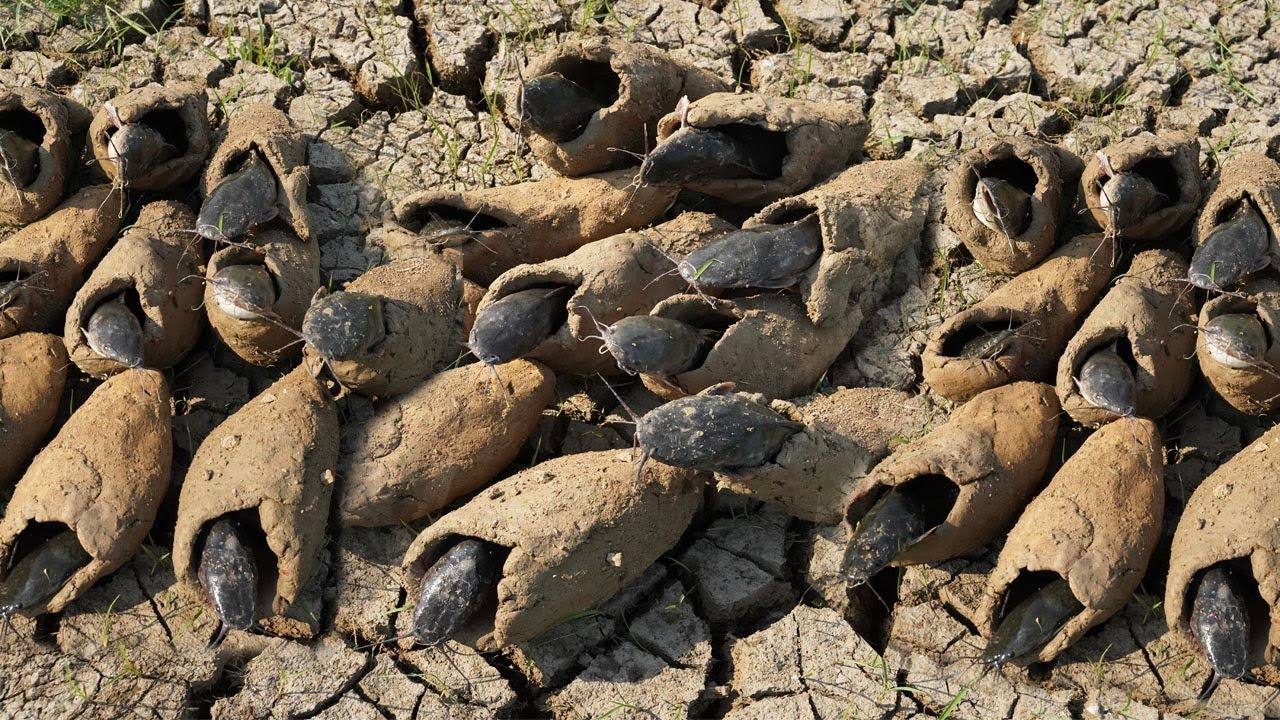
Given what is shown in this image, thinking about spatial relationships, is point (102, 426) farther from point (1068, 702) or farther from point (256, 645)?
point (1068, 702)

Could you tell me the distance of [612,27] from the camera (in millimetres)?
5293

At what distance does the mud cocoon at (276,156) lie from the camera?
4.49 meters

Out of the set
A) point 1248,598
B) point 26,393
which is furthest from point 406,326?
point 1248,598

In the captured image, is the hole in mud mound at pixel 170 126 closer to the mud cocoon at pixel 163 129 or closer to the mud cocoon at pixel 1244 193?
the mud cocoon at pixel 163 129

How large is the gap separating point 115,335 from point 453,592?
1475mm

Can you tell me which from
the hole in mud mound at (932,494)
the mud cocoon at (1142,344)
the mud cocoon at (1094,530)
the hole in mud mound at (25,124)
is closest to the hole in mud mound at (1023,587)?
the mud cocoon at (1094,530)

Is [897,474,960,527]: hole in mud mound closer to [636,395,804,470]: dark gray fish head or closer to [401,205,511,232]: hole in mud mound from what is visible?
[636,395,804,470]: dark gray fish head

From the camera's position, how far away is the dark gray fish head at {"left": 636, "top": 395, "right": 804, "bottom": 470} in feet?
12.0

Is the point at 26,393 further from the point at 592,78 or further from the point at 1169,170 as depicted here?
the point at 1169,170

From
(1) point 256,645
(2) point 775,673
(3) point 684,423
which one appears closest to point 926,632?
(2) point 775,673

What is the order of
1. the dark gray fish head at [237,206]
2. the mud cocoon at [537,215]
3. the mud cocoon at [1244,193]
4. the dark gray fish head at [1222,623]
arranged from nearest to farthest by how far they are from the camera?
the dark gray fish head at [1222,623], the mud cocoon at [1244,193], the dark gray fish head at [237,206], the mud cocoon at [537,215]

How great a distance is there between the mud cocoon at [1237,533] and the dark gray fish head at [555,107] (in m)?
2.37

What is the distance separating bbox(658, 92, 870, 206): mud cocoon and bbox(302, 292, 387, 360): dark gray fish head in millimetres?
1215

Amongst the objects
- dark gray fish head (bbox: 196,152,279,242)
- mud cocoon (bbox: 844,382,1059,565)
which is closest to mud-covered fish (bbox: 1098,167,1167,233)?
mud cocoon (bbox: 844,382,1059,565)
